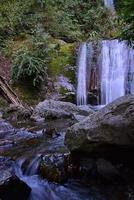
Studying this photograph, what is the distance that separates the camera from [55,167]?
564cm

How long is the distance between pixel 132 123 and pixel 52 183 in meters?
1.52

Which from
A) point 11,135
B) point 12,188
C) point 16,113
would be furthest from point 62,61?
point 12,188

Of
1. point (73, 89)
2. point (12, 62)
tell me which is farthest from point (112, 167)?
point (12, 62)

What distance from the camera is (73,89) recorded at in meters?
13.0

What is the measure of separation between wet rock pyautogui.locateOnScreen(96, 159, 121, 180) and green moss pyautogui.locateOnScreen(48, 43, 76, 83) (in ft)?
26.2

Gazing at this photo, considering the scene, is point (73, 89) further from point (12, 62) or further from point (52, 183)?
point (52, 183)

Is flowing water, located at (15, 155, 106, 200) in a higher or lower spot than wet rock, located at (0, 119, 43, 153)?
lower

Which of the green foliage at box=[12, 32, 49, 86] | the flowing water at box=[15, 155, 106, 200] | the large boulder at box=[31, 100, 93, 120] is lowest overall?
the flowing water at box=[15, 155, 106, 200]

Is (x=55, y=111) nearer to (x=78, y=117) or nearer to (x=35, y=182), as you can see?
(x=78, y=117)

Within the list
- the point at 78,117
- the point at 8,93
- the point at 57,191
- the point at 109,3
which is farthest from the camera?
the point at 109,3

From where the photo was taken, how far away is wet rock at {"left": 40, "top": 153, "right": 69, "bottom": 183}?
221 inches

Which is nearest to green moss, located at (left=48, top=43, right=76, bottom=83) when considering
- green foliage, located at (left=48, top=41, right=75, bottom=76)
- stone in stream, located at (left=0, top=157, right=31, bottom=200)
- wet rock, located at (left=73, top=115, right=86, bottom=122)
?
green foliage, located at (left=48, top=41, right=75, bottom=76)

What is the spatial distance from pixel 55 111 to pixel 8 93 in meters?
1.98

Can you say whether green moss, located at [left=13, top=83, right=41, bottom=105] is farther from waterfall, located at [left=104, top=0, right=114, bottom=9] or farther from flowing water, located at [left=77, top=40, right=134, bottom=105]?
waterfall, located at [left=104, top=0, right=114, bottom=9]
